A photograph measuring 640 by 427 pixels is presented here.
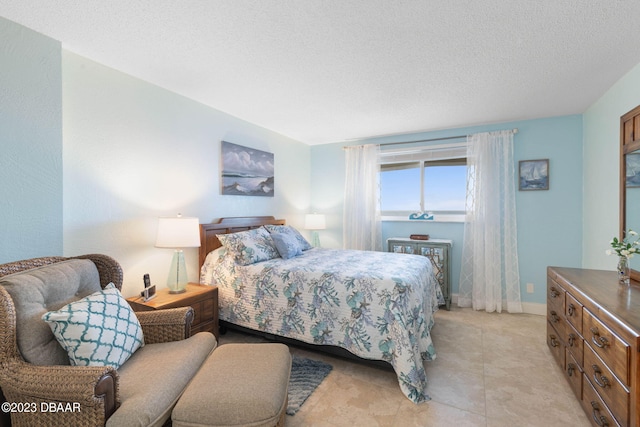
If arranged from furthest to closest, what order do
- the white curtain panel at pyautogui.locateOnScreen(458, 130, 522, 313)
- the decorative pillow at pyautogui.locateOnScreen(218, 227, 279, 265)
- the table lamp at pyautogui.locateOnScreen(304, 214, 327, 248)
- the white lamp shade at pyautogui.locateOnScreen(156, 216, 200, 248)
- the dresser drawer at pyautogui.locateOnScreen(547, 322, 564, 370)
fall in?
the table lamp at pyautogui.locateOnScreen(304, 214, 327, 248) → the white curtain panel at pyautogui.locateOnScreen(458, 130, 522, 313) → the decorative pillow at pyautogui.locateOnScreen(218, 227, 279, 265) → the white lamp shade at pyautogui.locateOnScreen(156, 216, 200, 248) → the dresser drawer at pyautogui.locateOnScreen(547, 322, 564, 370)

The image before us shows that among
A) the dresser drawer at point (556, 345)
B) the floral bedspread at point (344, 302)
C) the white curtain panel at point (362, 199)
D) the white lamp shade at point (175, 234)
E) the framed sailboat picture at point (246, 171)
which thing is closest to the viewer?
the floral bedspread at point (344, 302)

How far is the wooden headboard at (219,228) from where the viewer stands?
306cm

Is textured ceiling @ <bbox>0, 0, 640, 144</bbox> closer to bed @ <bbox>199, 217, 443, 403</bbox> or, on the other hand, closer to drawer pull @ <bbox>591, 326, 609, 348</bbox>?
bed @ <bbox>199, 217, 443, 403</bbox>

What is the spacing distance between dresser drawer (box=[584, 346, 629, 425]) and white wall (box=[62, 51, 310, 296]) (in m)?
3.21

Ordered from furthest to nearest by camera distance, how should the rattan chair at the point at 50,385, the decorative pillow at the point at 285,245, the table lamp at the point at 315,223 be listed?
the table lamp at the point at 315,223 < the decorative pillow at the point at 285,245 < the rattan chair at the point at 50,385

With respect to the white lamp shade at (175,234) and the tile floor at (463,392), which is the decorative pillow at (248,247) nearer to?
the white lamp shade at (175,234)

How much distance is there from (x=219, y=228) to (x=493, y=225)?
3377 mm

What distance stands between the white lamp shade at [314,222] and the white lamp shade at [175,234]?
7.19ft

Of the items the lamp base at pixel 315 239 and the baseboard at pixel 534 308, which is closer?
the baseboard at pixel 534 308

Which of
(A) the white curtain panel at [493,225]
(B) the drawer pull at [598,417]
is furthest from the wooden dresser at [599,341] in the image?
(A) the white curtain panel at [493,225]

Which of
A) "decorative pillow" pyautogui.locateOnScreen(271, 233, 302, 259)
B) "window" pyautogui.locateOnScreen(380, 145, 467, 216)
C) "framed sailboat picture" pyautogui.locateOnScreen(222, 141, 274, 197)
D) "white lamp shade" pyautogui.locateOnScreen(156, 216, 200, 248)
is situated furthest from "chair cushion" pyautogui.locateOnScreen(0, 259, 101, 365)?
"window" pyautogui.locateOnScreen(380, 145, 467, 216)

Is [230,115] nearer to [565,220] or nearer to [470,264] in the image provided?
[470,264]

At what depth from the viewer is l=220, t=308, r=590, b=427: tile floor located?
5.79 ft

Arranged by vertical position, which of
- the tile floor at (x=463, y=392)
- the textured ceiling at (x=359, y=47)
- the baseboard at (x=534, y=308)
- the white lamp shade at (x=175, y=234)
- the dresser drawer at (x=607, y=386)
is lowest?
the tile floor at (x=463, y=392)
